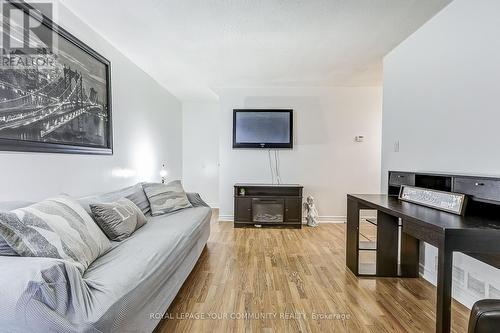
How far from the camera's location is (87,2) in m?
2.06

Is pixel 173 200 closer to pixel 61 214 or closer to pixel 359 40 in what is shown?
pixel 61 214

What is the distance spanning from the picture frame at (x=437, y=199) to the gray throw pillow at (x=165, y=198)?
2.34 m

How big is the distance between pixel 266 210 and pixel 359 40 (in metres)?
2.78

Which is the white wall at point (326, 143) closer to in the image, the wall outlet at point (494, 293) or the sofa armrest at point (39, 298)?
the wall outlet at point (494, 293)

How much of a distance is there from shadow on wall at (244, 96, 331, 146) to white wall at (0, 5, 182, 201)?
6.16ft

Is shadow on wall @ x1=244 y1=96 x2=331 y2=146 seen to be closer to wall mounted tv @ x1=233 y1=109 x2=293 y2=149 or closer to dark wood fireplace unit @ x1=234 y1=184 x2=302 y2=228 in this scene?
wall mounted tv @ x1=233 y1=109 x2=293 y2=149

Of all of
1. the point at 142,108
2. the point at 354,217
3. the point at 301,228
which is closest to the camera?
the point at 354,217

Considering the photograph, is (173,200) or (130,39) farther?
(173,200)

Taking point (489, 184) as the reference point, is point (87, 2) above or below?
above

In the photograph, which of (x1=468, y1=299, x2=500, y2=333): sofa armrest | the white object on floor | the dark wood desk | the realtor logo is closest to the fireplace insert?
the white object on floor

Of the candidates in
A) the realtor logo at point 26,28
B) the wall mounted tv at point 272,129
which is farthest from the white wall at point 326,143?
the realtor logo at point 26,28

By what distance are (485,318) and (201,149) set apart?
5404 millimetres

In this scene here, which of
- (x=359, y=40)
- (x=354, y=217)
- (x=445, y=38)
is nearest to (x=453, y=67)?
(x=445, y=38)

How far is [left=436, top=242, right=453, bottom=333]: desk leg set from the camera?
1.23m
